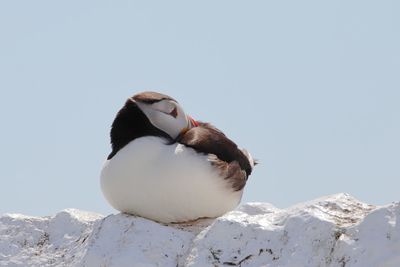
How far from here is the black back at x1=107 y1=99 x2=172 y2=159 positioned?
31.6 ft

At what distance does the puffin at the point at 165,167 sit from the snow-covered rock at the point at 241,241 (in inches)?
9.2

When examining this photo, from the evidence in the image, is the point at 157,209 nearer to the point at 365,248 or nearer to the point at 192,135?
the point at 192,135

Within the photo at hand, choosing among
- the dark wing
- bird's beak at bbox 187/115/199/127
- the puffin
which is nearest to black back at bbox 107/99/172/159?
the puffin

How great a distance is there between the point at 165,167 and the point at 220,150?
95 cm

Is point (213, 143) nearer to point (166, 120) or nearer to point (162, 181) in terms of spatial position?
point (166, 120)

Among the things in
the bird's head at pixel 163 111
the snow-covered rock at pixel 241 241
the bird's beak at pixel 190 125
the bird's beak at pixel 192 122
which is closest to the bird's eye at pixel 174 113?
the bird's head at pixel 163 111

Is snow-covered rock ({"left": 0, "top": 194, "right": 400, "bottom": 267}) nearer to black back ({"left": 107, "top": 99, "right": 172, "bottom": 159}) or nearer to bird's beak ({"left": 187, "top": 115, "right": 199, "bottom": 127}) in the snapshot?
black back ({"left": 107, "top": 99, "right": 172, "bottom": 159})

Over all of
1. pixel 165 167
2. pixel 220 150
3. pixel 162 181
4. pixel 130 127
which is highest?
pixel 130 127

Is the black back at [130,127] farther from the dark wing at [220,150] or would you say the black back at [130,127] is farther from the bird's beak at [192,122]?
the bird's beak at [192,122]

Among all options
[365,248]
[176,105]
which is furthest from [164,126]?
[365,248]

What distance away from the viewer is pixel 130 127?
380 inches

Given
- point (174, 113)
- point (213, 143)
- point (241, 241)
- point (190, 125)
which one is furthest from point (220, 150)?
point (241, 241)

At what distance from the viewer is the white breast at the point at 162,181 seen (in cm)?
919

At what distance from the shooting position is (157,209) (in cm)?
929
